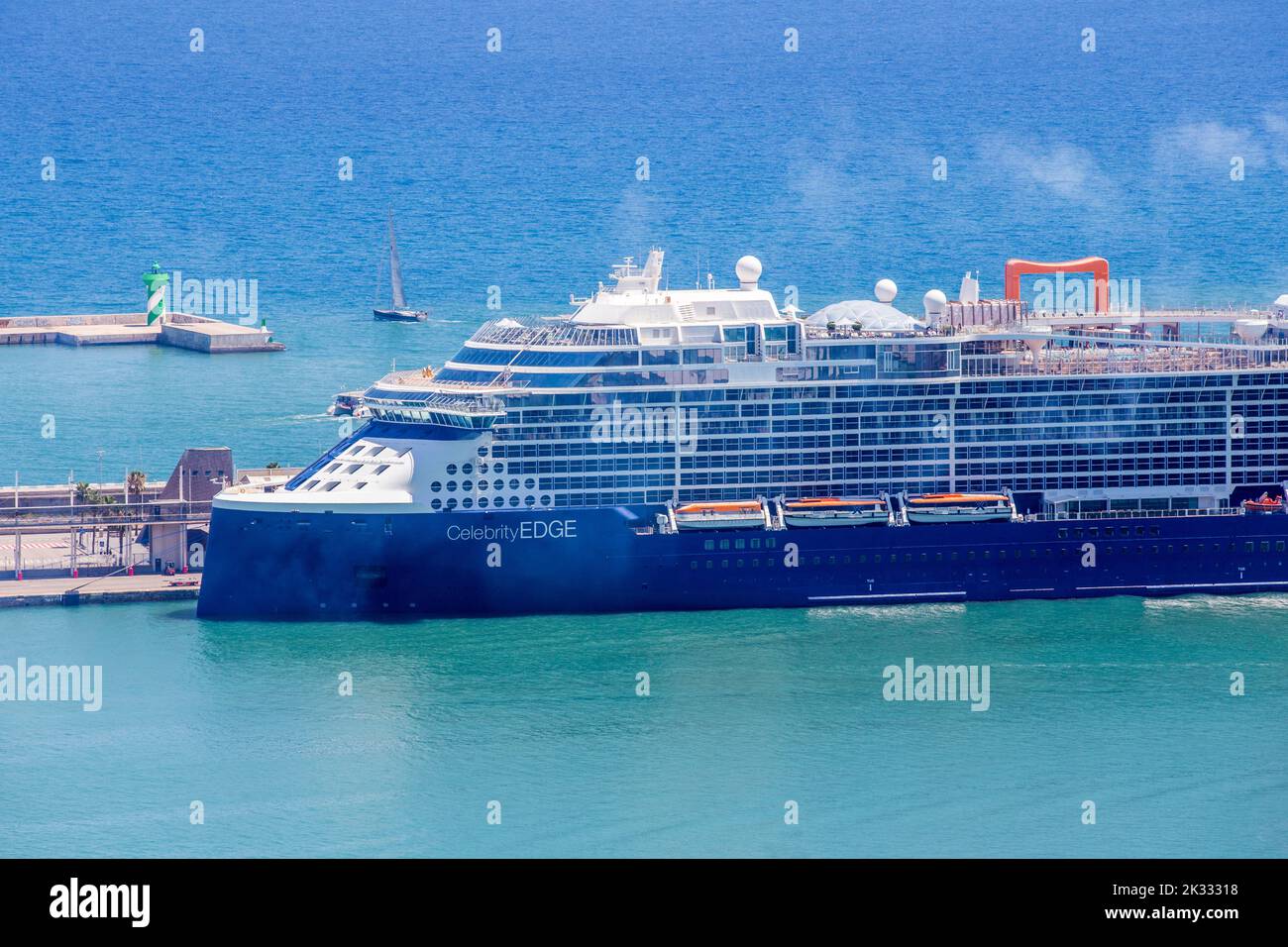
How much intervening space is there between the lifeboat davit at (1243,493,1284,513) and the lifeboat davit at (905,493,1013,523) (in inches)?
272

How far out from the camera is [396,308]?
12694cm

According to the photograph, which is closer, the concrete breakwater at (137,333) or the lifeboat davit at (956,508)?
the lifeboat davit at (956,508)

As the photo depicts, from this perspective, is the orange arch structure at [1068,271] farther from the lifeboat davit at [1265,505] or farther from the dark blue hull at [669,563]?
the dark blue hull at [669,563]

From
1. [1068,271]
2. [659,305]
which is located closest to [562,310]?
[1068,271]

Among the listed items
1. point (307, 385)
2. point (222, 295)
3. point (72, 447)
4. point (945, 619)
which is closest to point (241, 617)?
point (945, 619)

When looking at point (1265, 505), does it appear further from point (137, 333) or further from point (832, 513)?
point (137, 333)

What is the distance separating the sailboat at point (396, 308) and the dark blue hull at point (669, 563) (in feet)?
177

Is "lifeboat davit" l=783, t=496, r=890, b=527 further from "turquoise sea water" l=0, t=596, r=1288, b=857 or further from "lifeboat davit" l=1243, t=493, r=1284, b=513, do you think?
"lifeboat davit" l=1243, t=493, r=1284, b=513

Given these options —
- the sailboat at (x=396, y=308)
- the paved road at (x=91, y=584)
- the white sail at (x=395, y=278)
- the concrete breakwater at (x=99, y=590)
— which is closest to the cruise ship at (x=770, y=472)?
the concrete breakwater at (x=99, y=590)

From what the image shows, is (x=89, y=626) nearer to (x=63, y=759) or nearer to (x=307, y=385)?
(x=63, y=759)

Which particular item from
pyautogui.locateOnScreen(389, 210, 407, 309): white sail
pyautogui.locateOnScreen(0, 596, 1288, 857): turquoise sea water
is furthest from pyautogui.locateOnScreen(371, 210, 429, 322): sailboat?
pyautogui.locateOnScreen(0, 596, 1288, 857): turquoise sea water

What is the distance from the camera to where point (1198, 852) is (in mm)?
54375

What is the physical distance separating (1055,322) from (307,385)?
125ft

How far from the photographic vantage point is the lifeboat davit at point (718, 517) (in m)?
72.4
